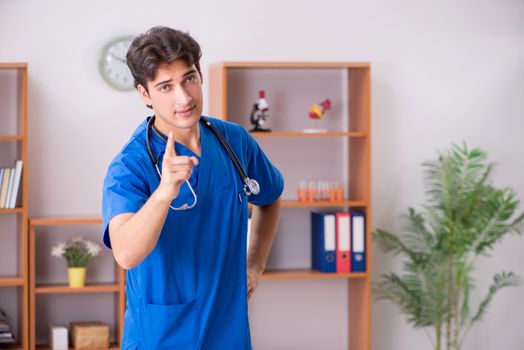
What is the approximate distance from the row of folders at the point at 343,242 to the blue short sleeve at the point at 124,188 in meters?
2.66

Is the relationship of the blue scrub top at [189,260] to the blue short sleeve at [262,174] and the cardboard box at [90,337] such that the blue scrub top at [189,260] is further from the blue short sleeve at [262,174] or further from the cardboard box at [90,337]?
the cardboard box at [90,337]

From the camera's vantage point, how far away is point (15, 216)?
433cm

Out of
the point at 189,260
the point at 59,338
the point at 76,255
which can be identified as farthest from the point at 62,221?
the point at 189,260

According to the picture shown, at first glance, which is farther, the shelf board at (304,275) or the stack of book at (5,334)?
the shelf board at (304,275)

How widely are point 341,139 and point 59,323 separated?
5.77 feet

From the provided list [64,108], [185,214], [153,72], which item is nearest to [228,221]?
[185,214]

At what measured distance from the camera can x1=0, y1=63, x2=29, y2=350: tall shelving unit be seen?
4.07m

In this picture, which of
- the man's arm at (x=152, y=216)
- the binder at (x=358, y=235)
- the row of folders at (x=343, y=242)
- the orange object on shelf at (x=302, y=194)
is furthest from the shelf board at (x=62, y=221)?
the man's arm at (x=152, y=216)

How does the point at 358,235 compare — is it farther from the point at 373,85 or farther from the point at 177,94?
the point at 177,94

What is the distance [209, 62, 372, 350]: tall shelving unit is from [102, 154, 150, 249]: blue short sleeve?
2494mm

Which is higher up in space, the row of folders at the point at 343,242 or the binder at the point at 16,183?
the binder at the point at 16,183

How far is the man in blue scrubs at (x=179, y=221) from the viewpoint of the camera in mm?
1688

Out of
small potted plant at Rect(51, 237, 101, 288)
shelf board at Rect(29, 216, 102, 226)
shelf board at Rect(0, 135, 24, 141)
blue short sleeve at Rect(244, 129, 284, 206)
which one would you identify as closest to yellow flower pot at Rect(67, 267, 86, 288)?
small potted plant at Rect(51, 237, 101, 288)

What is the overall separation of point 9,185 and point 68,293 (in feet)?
2.21
